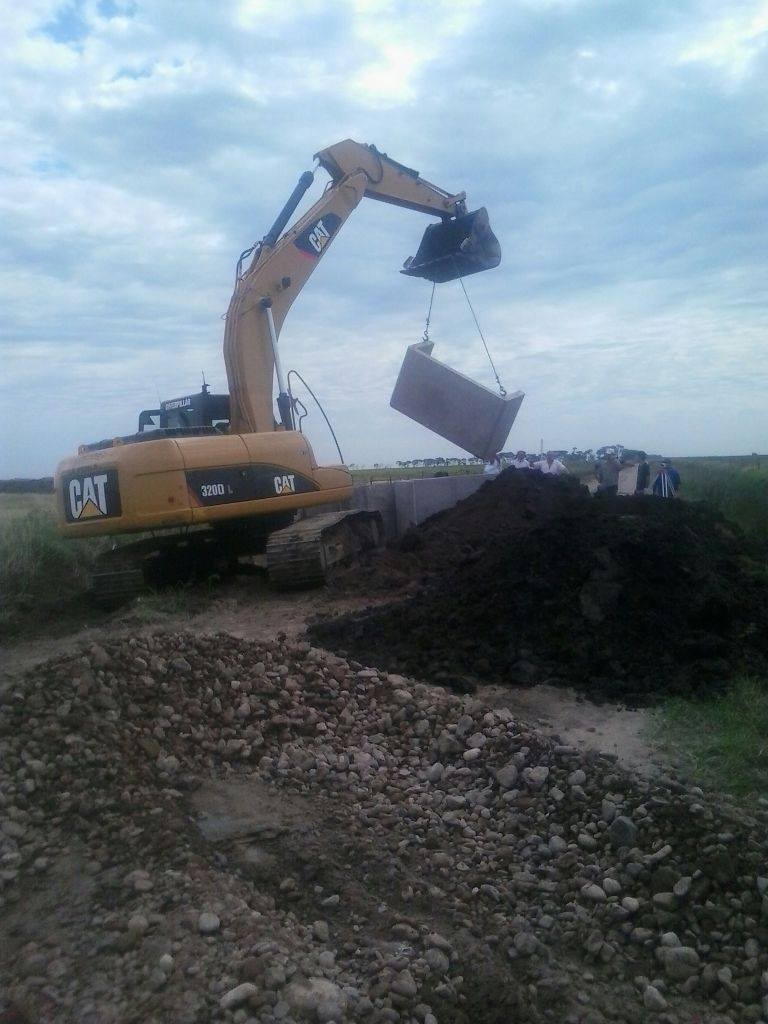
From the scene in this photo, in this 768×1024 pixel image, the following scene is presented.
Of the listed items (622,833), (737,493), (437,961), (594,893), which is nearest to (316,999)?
(437,961)

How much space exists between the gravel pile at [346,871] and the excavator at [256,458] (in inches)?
123

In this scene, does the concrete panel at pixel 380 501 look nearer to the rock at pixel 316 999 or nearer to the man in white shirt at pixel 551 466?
the man in white shirt at pixel 551 466

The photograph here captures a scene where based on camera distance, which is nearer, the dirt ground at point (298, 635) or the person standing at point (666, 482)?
the dirt ground at point (298, 635)

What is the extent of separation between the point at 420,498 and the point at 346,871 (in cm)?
833

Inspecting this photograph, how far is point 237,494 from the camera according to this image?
8.66 meters

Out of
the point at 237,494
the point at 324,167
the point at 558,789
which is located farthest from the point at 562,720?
the point at 324,167

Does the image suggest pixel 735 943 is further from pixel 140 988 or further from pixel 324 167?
pixel 324 167

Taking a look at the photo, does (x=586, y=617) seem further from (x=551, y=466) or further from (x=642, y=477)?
(x=642, y=477)

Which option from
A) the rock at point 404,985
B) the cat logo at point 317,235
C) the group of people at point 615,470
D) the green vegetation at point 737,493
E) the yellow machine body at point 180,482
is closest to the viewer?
the rock at point 404,985

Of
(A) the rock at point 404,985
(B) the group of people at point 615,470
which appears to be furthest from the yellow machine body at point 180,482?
(A) the rock at point 404,985

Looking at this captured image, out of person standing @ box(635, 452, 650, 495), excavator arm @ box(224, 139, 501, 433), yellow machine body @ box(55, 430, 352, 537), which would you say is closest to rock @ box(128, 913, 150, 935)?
yellow machine body @ box(55, 430, 352, 537)

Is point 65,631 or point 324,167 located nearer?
point 65,631

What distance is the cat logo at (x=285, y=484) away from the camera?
29.7 ft

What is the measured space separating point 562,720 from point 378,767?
46.4 inches
